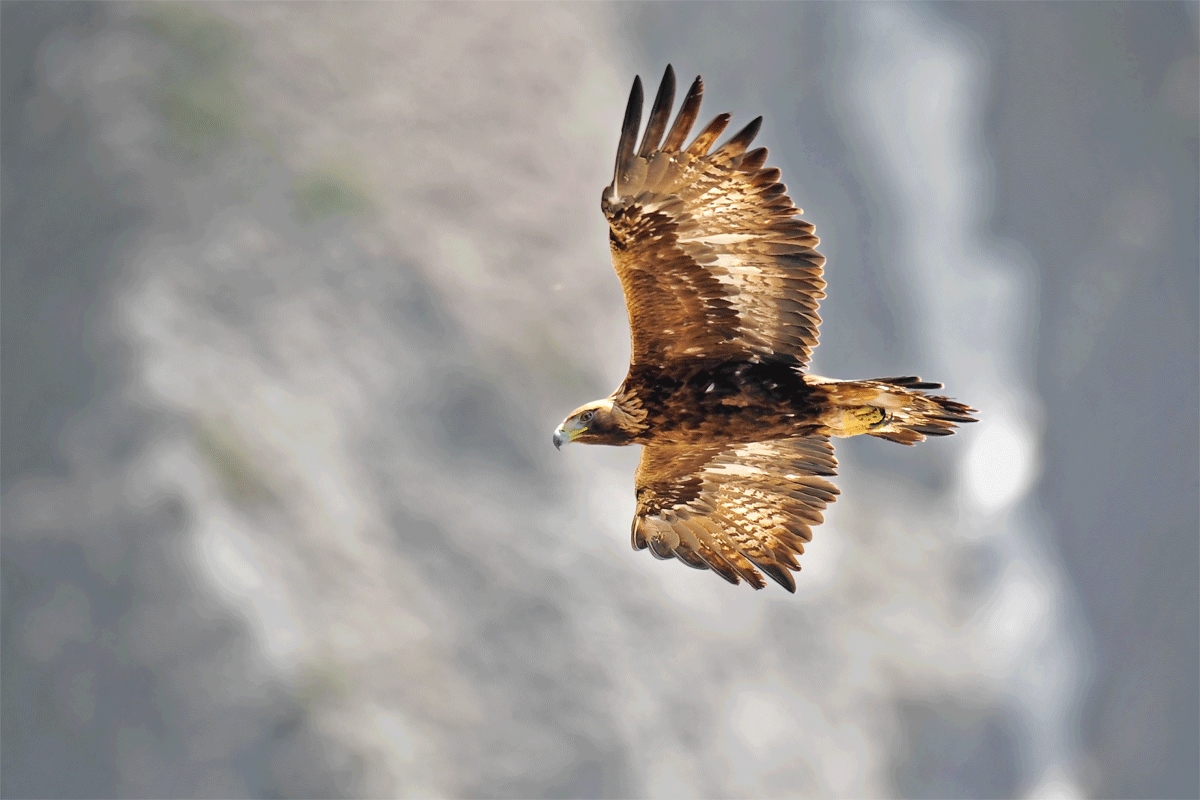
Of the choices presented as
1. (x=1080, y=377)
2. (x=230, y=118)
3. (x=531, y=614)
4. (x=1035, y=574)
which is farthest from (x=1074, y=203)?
(x=230, y=118)

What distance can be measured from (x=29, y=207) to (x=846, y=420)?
8.88 meters

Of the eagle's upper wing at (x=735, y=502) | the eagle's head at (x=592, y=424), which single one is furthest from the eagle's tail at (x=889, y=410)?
the eagle's head at (x=592, y=424)

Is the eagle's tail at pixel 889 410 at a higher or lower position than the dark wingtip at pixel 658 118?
lower

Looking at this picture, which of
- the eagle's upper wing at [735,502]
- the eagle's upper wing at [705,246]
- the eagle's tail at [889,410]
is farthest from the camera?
the eagle's upper wing at [735,502]

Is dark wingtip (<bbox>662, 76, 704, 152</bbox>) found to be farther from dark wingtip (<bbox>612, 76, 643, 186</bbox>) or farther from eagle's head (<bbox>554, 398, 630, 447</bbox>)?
eagle's head (<bbox>554, 398, 630, 447</bbox>)

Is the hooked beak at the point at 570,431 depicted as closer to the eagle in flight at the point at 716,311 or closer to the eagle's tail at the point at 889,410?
the eagle in flight at the point at 716,311

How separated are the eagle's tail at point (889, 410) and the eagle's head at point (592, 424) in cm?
98

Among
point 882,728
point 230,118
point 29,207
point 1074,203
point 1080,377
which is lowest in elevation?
point 882,728

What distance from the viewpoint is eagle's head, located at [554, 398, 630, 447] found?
5438 mm

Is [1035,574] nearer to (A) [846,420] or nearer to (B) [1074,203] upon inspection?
(B) [1074,203]

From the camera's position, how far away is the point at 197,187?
11438 mm

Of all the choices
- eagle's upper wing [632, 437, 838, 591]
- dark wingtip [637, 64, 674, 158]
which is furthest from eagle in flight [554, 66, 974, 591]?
eagle's upper wing [632, 437, 838, 591]

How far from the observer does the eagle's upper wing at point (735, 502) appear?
6.18 meters

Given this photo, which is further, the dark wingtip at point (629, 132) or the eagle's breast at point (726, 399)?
the eagle's breast at point (726, 399)
